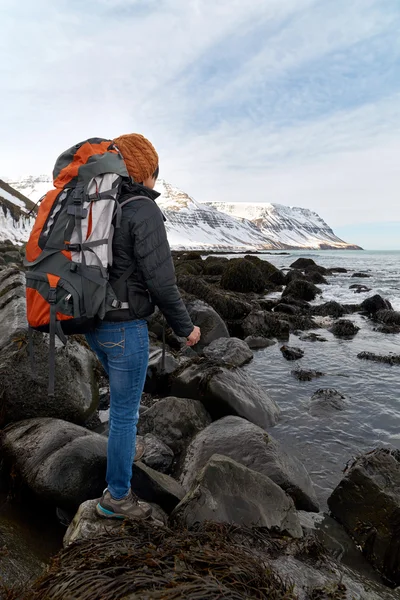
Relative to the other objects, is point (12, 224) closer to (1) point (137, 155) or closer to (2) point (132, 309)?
(1) point (137, 155)

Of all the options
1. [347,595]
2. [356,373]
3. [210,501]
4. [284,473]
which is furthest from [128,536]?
[356,373]

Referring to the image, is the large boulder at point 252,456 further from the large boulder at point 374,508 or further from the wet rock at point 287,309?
the wet rock at point 287,309

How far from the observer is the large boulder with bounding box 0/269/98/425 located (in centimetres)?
464

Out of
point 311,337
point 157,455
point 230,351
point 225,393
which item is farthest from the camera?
point 311,337

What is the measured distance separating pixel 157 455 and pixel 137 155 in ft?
11.4

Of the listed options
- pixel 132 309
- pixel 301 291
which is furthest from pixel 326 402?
pixel 301 291

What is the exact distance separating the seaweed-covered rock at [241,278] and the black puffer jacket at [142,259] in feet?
63.1

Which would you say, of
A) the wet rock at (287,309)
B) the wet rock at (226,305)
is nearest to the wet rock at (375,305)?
the wet rock at (287,309)

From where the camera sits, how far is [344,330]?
1272 centimetres

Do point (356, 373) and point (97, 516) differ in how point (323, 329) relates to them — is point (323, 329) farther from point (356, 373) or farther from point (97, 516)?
point (97, 516)

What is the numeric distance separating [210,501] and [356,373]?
6419 millimetres

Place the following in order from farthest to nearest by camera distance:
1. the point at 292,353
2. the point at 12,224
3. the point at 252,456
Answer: the point at 12,224
the point at 292,353
the point at 252,456

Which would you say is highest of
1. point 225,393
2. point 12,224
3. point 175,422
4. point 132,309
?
point 12,224

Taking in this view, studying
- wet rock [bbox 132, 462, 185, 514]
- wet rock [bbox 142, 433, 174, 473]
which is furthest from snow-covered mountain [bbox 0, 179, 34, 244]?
wet rock [bbox 132, 462, 185, 514]
